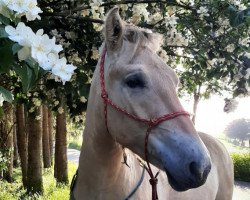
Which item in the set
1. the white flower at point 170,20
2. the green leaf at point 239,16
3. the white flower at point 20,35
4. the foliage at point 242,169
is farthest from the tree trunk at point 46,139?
the white flower at point 20,35

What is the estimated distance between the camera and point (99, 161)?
10.4 ft

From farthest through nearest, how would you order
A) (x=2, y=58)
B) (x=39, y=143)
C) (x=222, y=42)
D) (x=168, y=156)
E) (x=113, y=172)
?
1. (x=39, y=143)
2. (x=222, y=42)
3. (x=113, y=172)
4. (x=168, y=156)
5. (x=2, y=58)

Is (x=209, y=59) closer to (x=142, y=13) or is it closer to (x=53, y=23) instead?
(x=142, y=13)

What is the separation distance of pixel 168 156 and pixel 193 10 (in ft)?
12.9

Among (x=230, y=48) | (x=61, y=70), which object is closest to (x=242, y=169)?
(x=230, y=48)

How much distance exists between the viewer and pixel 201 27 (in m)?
6.30

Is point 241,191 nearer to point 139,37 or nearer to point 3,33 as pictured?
point 139,37

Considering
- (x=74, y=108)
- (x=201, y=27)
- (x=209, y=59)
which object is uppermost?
(x=201, y=27)

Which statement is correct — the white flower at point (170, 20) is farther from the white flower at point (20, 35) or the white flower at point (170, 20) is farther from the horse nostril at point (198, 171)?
the white flower at point (20, 35)

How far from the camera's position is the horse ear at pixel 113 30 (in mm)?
2977

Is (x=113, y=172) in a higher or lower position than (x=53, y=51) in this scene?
lower

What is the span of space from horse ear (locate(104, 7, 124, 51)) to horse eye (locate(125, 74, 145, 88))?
0.31 metres

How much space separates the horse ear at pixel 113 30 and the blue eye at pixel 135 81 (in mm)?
311

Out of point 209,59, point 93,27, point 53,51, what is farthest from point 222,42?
point 53,51
